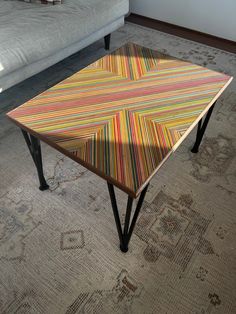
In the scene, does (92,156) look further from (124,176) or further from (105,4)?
(105,4)

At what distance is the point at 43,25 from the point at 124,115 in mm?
912

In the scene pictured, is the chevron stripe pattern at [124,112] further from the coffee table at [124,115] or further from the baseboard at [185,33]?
the baseboard at [185,33]

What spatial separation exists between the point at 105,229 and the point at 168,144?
463 millimetres

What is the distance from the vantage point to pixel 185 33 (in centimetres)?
242

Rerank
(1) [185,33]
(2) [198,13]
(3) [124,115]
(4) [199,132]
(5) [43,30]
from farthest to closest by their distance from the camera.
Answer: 1. (1) [185,33]
2. (2) [198,13]
3. (5) [43,30]
4. (4) [199,132]
5. (3) [124,115]

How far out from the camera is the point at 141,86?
1.07 meters

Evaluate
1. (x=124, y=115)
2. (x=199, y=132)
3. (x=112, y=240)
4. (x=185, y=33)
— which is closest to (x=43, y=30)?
(x=124, y=115)

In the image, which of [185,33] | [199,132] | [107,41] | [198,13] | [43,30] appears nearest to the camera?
[199,132]

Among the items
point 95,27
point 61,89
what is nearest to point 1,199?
point 61,89

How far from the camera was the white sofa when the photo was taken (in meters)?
1.31

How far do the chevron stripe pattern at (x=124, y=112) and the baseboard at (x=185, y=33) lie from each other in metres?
1.35

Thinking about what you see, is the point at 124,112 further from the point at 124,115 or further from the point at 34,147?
the point at 34,147

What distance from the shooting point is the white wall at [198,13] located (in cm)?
218

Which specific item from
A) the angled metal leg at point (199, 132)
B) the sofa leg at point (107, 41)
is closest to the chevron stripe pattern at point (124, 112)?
the angled metal leg at point (199, 132)
